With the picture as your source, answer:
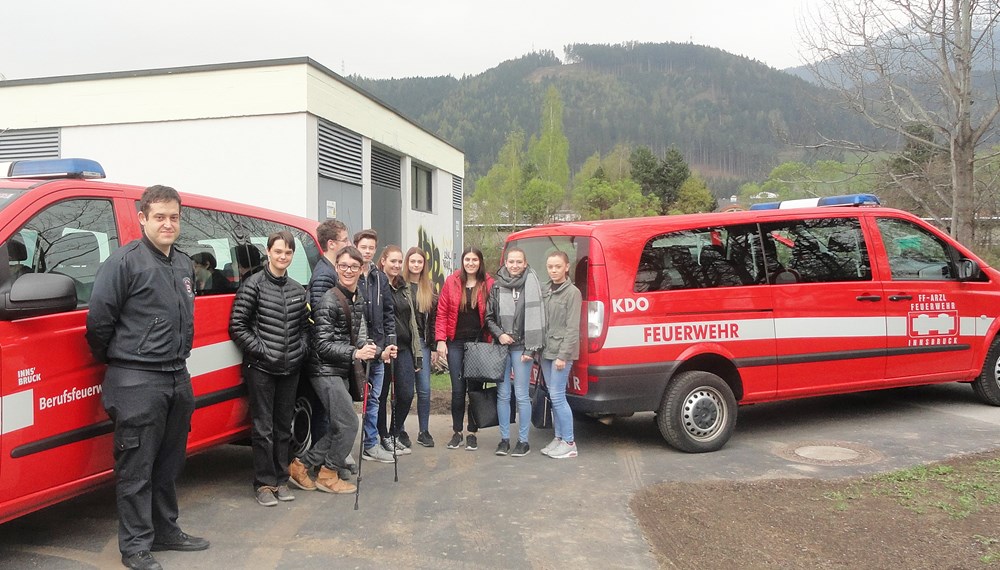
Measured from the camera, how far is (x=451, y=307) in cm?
585

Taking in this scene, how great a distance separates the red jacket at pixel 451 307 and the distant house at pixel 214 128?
6653 mm

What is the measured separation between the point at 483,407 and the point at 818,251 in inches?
123

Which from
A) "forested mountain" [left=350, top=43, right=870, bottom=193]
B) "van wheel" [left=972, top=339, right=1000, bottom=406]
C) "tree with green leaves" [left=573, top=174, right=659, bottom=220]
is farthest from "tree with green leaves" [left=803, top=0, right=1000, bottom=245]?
"forested mountain" [left=350, top=43, right=870, bottom=193]

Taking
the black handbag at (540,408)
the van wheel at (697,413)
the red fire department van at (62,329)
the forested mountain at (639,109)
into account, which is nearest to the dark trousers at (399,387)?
the black handbag at (540,408)

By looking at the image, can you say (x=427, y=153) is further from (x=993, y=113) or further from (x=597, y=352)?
(x=597, y=352)

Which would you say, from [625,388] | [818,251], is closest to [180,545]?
[625,388]

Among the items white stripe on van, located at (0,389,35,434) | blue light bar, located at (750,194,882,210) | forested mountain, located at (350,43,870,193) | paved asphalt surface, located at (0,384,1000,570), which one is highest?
forested mountain, located at (350,43,870,193)

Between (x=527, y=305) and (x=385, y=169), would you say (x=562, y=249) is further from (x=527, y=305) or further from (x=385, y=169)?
(x=385, y=169)

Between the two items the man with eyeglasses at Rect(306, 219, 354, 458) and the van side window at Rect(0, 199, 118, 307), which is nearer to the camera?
the van side window at Rect(0, 199, 118, 307)

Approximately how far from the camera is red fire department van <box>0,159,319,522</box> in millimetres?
3223

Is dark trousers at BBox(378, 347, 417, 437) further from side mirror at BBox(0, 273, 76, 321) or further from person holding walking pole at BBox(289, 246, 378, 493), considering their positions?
side mirror at BBox(0, 273, 76, 321)

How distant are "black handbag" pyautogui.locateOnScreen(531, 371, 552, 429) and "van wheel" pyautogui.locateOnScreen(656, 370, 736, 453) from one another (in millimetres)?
953

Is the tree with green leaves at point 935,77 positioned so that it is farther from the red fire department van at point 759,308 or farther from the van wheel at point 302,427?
the van wheel at point 302,427

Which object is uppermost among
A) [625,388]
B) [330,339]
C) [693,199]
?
[693,199]
